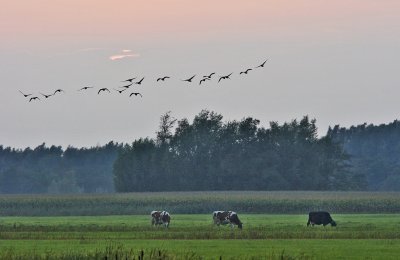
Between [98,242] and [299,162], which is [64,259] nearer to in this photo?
[98,242]

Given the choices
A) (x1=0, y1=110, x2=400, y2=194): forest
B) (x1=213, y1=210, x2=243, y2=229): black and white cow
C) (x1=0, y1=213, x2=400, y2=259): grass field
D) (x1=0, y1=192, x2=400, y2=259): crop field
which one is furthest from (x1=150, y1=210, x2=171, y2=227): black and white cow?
(x1=0, y1=110, x2=400, y2=194): forest

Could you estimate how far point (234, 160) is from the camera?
157625 millimetres

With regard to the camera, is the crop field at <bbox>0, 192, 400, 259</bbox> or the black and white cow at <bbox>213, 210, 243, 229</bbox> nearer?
the crop field at <bbox>0, 192, 400, 259</bbox>

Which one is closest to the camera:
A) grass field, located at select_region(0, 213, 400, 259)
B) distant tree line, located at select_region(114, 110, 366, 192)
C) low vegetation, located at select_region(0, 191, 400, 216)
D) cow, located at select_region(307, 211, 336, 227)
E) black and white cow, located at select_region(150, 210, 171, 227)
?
grass field, located at select_region(0, 213, 400, 259)

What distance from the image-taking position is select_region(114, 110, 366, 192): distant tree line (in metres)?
155

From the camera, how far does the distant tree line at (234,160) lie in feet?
509

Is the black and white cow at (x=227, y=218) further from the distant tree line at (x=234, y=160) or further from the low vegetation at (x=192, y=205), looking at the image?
the distant tree line at (x=234, y=160)

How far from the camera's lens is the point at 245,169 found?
512 feet

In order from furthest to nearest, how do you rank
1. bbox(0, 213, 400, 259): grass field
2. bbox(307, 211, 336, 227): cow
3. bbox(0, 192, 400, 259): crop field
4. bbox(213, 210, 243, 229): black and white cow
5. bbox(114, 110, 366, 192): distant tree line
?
bbox(114, 110, 366, 192): distant tree line → bbox(307, 211, 336, 227): cow → bbox(213, 210, 243, 229): black and white cow → bbox(0, 213, 400, 259): grass field → bbox(0, 192, 400, 259): crop field

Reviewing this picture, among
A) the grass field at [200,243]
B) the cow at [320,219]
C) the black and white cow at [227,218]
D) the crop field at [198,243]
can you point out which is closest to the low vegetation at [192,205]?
the cow at [320,219]

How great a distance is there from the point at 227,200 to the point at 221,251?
68703 mm

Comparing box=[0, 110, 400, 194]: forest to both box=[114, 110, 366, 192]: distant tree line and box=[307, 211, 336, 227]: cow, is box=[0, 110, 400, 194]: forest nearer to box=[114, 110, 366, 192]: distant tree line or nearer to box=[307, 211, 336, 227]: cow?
box=[114, 110, 366, 192]: distant tree line

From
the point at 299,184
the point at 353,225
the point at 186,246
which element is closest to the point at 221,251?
the point at 186,246

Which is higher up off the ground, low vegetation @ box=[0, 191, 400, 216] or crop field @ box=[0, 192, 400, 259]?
low vegetation @ box=[0, 191, 400, 216]
